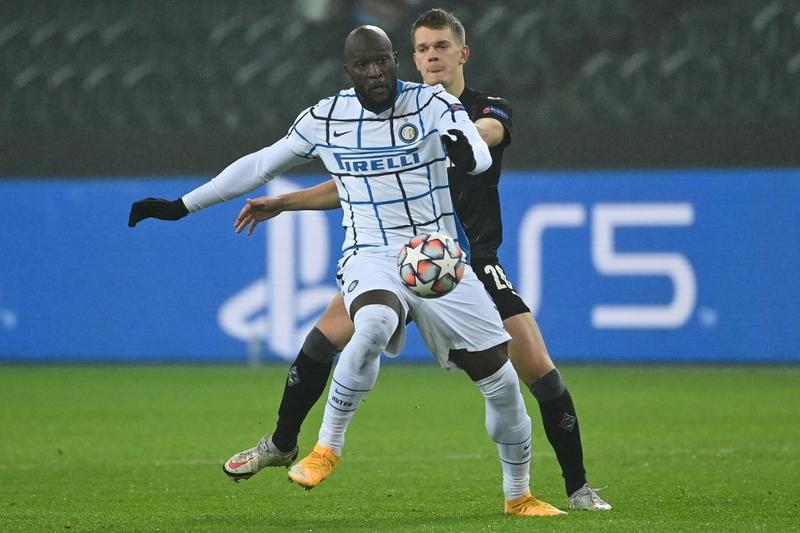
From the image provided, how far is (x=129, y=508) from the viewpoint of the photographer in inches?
242

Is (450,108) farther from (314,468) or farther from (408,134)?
(314,468)

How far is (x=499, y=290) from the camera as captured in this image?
238 inches

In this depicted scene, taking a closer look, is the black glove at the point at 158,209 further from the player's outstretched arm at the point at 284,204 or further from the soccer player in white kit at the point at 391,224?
the player's outstretched arm at the point at 284,204

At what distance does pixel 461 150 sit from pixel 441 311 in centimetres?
63

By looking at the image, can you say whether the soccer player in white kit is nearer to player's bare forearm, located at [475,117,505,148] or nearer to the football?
the football

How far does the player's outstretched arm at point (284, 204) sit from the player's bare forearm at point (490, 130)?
71 cm

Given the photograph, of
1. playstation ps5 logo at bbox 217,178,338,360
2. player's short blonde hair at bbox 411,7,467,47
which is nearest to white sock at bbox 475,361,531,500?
player's short blonde hair at bbox 411,7,467,47

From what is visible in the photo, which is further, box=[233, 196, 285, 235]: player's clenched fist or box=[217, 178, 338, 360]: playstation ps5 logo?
box=[217, 178, 338, 360]: playstation ps5 logo

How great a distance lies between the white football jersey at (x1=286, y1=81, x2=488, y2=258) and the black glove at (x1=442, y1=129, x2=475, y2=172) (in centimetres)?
16

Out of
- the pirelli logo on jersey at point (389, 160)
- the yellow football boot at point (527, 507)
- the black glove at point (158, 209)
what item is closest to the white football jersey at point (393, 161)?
the pirelli logo on jersey at point (389, 160)

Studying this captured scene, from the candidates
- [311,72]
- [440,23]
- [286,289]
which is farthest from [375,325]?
[311,72]

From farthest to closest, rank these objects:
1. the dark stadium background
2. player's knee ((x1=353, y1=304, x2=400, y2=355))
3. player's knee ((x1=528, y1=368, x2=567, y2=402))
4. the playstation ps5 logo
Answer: the dark stadium background, the playstation ps5 logo, player's knee ((x1=528, y1=368, x2=567, y2=402)), player's knee ((x1=353, y1=304, x2=400, y2=355))

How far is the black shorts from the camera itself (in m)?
6.01

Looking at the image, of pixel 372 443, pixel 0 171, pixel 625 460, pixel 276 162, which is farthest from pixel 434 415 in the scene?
pixel 0 171
